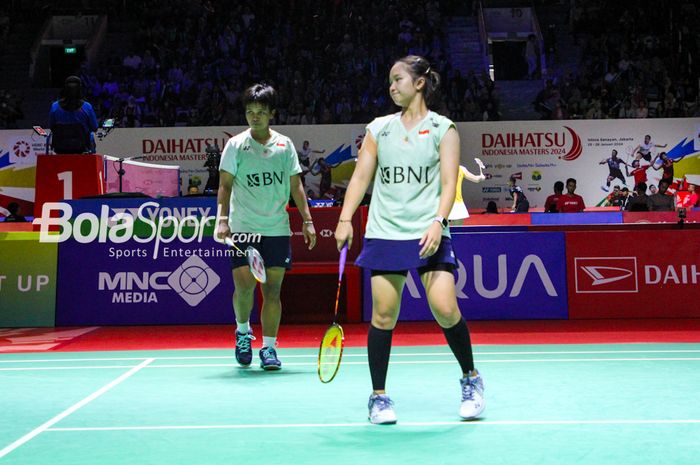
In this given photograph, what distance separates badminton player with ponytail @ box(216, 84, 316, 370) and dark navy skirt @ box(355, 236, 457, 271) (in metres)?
1.68

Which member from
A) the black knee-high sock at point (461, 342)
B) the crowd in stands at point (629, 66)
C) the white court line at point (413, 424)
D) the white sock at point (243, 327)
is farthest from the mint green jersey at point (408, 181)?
the crowd in stands at point (629, 66)

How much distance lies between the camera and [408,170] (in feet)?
13.6

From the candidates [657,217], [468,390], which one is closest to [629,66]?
[657,217]

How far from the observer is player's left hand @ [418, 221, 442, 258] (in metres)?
3.89

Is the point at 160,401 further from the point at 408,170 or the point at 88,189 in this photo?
the point at 88,189

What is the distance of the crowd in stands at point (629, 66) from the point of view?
784 inches

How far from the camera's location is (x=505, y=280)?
892 centimetres

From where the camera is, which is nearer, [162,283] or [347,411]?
[347,411]

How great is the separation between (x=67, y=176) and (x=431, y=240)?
7.55 meters

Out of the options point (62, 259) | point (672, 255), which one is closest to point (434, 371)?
point (672, 255)

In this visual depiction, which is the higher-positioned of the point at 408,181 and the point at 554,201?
the point at 554,201

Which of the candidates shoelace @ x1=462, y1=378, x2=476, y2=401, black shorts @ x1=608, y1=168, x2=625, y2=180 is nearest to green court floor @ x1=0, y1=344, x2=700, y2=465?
shoelace @ x1=462, y1=378, x2=476, y2=401

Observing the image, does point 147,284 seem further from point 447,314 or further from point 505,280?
point 447,314

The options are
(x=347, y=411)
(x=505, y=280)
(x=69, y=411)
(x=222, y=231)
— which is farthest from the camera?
(x=505, y=280)
